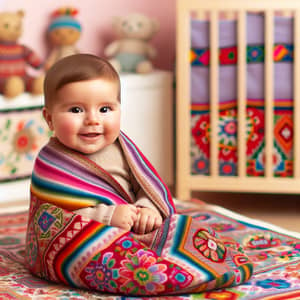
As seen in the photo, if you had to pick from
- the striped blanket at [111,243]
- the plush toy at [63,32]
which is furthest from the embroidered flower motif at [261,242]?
the plush toy at [63,32]

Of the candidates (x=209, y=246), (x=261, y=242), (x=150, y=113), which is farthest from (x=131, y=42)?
(x=209, y=246)

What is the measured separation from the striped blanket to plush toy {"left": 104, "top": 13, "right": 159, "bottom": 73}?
1.26 metres

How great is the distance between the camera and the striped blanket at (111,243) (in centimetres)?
131

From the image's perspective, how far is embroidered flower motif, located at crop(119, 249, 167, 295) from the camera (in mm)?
1300

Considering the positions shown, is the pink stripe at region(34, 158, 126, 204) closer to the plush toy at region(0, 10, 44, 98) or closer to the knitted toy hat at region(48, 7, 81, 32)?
the plush toy at region(0, 10, 44, 98)

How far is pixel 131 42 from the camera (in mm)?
2758

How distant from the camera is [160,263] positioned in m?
1.31

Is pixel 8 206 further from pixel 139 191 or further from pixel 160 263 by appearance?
pixel 160 263

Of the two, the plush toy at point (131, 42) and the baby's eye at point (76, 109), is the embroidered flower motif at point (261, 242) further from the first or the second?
the plush toy at point (131, 42)

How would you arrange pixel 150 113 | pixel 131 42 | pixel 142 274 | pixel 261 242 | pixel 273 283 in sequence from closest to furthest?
pixel 142 274
pixel 273 283
pixel 261 242
pixel 150 113
pixel 131 42

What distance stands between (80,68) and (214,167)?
105 cm

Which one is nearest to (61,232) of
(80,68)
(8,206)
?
(80,68)

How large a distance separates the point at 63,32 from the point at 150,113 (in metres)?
0.48

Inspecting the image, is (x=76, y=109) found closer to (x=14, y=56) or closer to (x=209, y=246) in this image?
(x=209, y=246)
